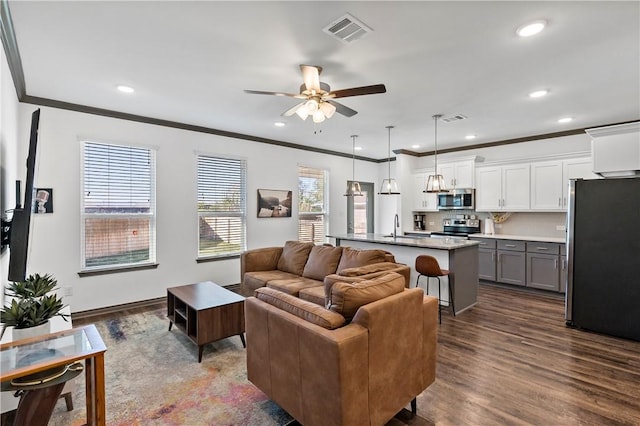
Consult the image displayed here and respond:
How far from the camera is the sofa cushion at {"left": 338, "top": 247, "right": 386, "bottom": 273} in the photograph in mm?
3918

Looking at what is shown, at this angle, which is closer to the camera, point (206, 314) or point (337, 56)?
point (337, 56)

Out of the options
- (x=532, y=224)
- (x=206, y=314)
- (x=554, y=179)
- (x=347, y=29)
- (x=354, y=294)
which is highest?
(x=347, y=29)

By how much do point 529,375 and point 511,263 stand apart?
3215 millimetres

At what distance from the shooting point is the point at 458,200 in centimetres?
649

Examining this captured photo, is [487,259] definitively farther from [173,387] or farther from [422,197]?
[173,387]

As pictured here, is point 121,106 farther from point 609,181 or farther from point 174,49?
point 609,181

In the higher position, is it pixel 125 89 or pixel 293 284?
pixel 125 89

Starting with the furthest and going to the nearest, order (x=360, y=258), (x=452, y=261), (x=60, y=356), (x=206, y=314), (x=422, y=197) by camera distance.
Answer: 1. (x=422, y=197)
2. (x=452, y=261)
3. (x=360, y=258)
4. (x=206, y=314)
5. (x=60, y=356)

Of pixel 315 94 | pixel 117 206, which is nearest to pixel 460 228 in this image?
pixel 315 94

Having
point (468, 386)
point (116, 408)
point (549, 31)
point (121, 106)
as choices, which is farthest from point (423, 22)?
point (121, 106)

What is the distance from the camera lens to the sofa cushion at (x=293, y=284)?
3.86 meters

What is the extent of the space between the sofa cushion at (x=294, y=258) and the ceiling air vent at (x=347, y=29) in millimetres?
2990

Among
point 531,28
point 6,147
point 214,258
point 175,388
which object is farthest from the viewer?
point 214,258

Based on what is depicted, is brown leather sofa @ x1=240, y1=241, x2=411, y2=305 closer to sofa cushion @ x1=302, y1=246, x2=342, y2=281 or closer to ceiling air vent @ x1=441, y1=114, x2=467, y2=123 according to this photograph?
sofa cushion @ x1=302, y1=246, x2=342, y2=281
